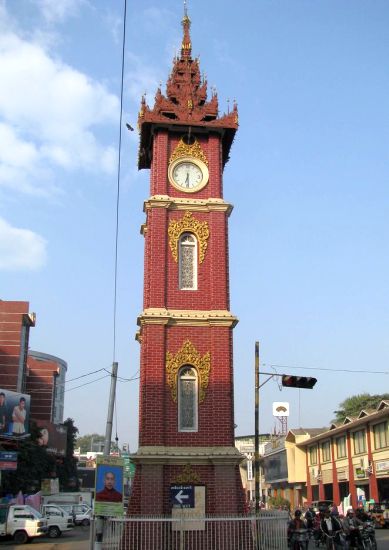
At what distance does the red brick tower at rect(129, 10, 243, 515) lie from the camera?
2245cm

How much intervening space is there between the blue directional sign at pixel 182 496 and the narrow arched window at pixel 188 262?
7161mm

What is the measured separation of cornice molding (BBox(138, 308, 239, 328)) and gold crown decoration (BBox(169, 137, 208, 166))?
6333mm

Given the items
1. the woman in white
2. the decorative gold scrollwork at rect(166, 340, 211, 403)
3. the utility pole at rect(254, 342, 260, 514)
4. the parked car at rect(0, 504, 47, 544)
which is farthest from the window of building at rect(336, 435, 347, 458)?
the decorative gold scrollwork at rect(166, 340, 211, 403)

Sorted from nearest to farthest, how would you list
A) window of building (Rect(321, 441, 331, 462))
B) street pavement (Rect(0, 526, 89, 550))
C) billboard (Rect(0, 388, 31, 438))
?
1. street pavement (Rect(0, 526, 89, 550))
2. billboard (Rect(0, 388, 31, 438))
3. window of building (Rect(321, 441, 331, 462))

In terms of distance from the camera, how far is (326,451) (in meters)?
59.7

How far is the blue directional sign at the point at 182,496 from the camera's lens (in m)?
22.3

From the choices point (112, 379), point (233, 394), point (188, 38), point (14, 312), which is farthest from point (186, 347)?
point (14, 312)

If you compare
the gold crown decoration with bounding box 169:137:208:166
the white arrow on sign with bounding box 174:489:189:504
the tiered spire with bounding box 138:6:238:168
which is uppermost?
the tiered spire with bounding box 138:6:238:168

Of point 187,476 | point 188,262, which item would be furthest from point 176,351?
point 187,476

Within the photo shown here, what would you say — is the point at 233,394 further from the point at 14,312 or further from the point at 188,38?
the point at 14,312

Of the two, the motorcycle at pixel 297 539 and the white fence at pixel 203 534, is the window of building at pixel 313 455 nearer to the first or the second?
the motorcycle at pixel 297 539

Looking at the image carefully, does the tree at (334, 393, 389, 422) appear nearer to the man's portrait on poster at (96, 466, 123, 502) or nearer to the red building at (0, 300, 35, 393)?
the red building at (0, 300, 35, 393)

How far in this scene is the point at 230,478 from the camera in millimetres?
22484

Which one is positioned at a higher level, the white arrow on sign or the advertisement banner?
the advertisement banner
